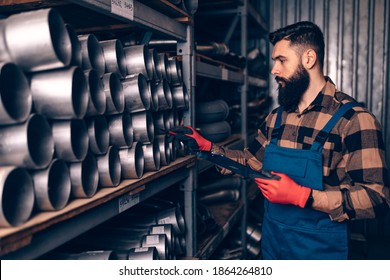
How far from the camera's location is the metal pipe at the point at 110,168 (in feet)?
4.55

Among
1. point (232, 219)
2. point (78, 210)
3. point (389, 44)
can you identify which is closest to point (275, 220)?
point (232, 219)

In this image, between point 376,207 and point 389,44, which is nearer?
point 376,207

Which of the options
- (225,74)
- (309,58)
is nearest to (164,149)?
(309,58)

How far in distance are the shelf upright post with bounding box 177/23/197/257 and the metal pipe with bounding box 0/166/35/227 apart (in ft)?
4.56

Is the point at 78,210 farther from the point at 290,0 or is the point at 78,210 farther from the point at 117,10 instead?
the point at 290,0

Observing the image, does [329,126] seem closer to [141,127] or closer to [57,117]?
[141,127]

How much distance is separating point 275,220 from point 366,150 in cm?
67

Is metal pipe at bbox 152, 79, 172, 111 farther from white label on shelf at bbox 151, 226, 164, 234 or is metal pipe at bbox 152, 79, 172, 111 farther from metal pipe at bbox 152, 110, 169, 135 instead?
white label on shelf at bbox 151, 226, 164, 234

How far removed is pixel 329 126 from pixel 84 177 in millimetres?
1315

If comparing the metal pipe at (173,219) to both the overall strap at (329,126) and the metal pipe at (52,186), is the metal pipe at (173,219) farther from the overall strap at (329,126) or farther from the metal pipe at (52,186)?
the metal pipe at (52,186)

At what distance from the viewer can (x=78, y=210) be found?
1156mm

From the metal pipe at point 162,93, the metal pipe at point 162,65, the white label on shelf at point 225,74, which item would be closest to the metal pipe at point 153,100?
the metal pipe at point 162,93

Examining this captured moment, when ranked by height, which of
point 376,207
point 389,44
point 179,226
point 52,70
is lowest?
point 179,226

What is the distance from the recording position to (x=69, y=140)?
1146mm
